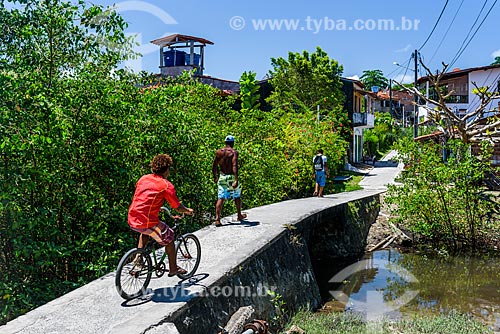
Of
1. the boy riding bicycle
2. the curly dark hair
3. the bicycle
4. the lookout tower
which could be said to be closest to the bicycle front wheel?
the bicycle

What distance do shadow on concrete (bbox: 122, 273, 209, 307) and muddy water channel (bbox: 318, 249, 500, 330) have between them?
507cm

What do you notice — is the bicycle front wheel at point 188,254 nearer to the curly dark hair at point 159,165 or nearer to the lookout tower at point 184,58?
the curly dark hair at point 159,165

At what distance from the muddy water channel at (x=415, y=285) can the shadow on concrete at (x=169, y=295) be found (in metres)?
5.07

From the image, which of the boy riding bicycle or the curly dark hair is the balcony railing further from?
the boy riding bicycle

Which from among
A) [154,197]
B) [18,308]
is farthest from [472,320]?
[18,308]

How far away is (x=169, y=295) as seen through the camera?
21.3 feet

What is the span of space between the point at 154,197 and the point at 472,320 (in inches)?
286

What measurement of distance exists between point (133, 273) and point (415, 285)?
9.28 metres

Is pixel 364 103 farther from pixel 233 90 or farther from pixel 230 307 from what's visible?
pixel 230 307

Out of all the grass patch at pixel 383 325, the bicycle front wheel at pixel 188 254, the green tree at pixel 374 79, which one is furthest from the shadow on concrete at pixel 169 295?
the green tree at pixel 374 79

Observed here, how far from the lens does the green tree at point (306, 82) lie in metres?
37.3

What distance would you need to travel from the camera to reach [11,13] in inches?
349

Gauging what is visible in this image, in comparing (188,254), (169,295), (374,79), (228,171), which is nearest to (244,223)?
(228,171)

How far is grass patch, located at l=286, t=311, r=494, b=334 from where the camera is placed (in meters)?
8.87
